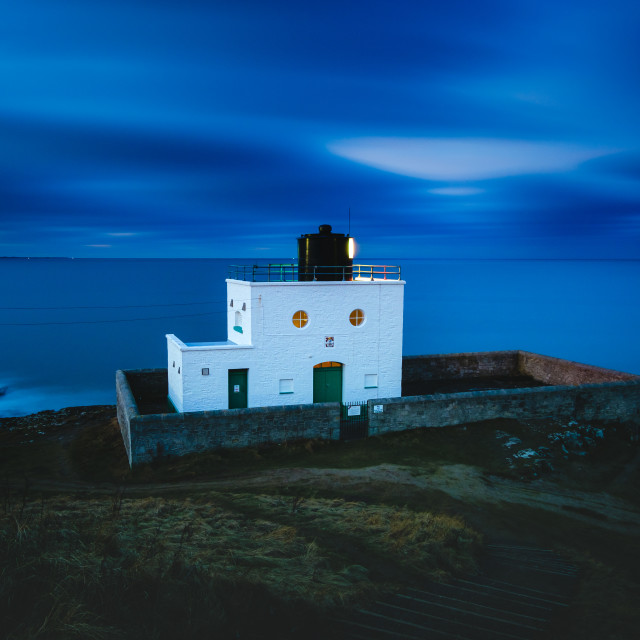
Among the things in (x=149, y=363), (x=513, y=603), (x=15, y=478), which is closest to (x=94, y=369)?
(x=149, y=363)

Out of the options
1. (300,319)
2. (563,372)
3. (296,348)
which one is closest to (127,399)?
(296,348)

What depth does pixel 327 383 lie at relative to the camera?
17.2 m

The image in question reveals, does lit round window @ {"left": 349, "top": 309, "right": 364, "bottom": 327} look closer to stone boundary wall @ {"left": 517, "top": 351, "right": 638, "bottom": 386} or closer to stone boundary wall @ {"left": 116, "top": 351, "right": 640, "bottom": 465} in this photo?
stone boundary wall @ {"left": 116, "top": 351, "right": 640, "bottom": 465}

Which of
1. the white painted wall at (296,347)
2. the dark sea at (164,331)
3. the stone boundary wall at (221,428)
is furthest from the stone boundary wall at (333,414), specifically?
the dark sea at (164,331)

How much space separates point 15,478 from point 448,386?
15983 millimetres

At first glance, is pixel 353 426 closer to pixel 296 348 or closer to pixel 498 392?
pixel 296 348

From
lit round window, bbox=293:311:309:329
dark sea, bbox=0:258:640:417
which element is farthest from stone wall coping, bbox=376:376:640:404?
dark sea, bbox=0:258:640:417

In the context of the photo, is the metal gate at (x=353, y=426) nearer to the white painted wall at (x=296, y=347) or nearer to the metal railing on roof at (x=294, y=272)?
the white painted wall at (x=296, y=347)

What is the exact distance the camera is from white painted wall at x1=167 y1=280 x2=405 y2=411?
16047 millimetres

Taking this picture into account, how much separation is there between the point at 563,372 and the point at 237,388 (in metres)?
14.4

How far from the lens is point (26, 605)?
5434 millimetres

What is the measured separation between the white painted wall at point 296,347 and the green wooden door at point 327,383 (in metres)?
0.20

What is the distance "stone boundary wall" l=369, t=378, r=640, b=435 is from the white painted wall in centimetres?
227

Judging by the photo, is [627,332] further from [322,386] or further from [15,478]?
[15,478]
